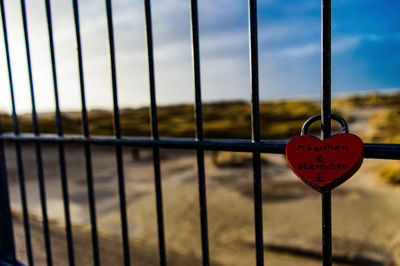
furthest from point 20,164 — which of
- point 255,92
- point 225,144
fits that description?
point 255,92

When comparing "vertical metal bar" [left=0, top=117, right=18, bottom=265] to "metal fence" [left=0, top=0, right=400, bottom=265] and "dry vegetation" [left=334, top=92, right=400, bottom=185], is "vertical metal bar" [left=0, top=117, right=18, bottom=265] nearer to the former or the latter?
"metal fence" [left=0, top=0, right=400, bottom=265]

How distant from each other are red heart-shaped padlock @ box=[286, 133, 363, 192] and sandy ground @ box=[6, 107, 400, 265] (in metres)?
3.53

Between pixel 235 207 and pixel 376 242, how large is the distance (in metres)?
2.66

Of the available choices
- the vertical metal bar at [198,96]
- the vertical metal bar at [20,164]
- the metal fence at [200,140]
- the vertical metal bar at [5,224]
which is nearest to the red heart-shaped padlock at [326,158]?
the metal fence at [200,140]

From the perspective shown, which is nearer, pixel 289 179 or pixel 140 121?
pixel 289 179

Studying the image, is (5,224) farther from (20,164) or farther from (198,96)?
(198,96)

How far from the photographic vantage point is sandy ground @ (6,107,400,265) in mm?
4422

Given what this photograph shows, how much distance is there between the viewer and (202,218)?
140cm

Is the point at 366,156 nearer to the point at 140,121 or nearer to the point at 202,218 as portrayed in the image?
the point at 202,218

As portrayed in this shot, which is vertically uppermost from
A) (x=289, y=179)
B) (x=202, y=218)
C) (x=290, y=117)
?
(x=202, y=218)

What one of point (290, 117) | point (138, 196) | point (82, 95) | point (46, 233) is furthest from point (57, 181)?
point (290, 117)

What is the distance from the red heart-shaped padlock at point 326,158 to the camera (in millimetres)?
1020

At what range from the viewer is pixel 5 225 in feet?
8.80

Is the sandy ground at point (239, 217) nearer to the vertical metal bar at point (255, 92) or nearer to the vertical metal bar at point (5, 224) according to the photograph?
the vertical metal bar at point (5, 224)
